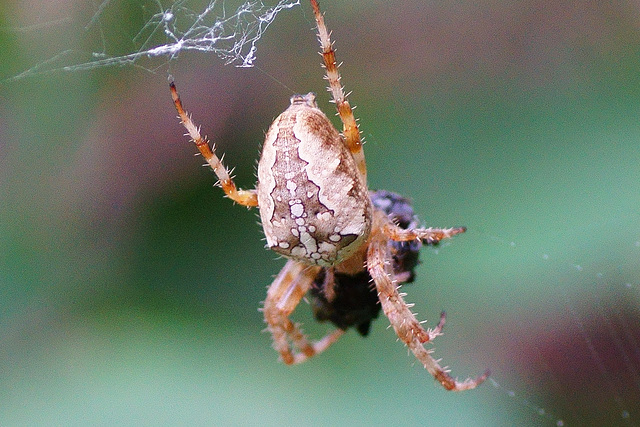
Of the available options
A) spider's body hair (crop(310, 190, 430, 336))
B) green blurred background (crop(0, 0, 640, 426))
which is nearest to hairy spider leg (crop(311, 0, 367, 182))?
spider's body hair (crop(310, 190, 430, 336))

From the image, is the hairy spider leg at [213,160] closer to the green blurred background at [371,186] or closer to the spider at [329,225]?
the spider at [329,225]

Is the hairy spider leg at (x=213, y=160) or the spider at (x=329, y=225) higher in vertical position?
the hairy spider leg at (x=213, y=160)

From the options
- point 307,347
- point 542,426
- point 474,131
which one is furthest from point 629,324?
point 307,347

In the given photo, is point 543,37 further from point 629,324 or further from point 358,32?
point 629,324

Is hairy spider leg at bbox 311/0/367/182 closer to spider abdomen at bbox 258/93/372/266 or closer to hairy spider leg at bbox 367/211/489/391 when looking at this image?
spider abdomen at bbox 258/93/372/266

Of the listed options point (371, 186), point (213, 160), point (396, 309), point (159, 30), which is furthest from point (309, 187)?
point (159, 30)

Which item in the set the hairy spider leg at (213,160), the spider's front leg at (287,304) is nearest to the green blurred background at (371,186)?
the spider's front leg at (287,304)

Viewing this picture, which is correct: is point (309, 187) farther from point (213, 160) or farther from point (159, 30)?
point (159, 30)
